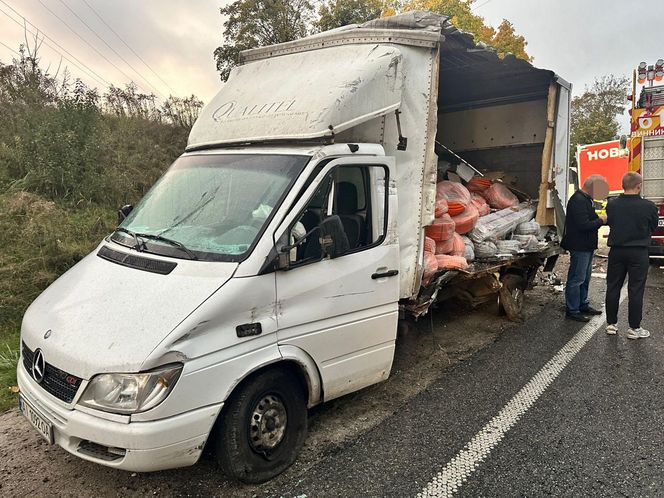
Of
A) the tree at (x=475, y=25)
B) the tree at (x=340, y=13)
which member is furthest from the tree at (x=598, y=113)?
the tree at (x=340, y=13)

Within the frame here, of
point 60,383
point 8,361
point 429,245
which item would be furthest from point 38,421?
point 429,245

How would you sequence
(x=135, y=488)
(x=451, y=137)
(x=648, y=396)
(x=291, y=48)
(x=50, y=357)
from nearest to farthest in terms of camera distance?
(x=50, y=357) < (x=135, y=488) < (x=648, y=396) < (x=291, y=48) < (x=451, y=137)

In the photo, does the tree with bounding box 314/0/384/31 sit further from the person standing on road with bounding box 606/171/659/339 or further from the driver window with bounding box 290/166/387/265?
the driver window with bounding box 290/166/387/265

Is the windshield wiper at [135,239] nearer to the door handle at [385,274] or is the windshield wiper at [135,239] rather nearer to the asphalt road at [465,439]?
the asphalt road at [465,439]

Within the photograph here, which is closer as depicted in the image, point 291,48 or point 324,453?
point 324,453

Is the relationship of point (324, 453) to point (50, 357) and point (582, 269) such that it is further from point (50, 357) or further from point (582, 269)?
point (582, 269)

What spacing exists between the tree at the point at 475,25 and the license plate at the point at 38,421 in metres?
25.0

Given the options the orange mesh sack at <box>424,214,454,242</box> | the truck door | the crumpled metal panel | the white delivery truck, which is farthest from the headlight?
the orange mesh sack at <box>424,214,454,242</box>

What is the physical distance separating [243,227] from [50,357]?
1286 millimetres

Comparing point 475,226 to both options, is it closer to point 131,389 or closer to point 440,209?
point 440,209

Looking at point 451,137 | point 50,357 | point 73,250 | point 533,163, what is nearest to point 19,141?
point 73,250

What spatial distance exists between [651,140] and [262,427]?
8.57 m

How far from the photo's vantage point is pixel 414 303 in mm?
4043

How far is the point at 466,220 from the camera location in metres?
4.96
